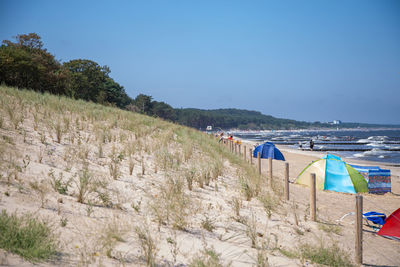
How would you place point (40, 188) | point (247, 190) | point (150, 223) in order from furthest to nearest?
1. point (247, 190)
2. point (40, 188)
3. point (150, 223)

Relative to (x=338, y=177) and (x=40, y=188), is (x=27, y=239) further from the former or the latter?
(x=338, y=177)

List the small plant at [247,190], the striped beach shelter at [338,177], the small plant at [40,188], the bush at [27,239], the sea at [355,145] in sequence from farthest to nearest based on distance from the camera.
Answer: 1. the sea at [355,145]
2. the striped beach shelter at [338,177]
3. the small plant at [247,190]
4. the small plant at [40,188]
5. the bush at [27,239]

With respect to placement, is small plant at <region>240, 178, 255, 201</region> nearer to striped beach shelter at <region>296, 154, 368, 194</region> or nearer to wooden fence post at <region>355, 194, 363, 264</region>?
wooden fence post at <region>355, 194, 363, 264</region>

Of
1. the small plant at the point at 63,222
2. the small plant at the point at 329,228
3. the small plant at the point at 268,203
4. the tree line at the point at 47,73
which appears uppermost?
the tree line at the point at 47,73

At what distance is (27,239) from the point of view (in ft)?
8.31

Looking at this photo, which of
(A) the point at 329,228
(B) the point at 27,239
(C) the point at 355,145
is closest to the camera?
(B) the point at 27,239

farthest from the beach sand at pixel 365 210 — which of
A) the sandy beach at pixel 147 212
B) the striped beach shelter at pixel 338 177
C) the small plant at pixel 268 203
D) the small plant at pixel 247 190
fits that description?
the small plant at pixel 247 190

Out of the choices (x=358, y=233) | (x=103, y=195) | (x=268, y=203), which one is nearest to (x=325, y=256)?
(x=358, y=233)

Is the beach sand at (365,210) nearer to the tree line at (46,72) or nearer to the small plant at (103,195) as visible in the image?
the small plant at (103,195)

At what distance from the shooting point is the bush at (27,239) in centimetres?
240

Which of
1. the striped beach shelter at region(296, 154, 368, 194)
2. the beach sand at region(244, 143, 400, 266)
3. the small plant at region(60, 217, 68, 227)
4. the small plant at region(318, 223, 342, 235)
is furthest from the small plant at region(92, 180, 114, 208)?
the striped beach shelter at region(296, 154, 368, 194)

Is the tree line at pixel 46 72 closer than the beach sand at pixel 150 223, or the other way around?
the beach sand at pixel 150 223

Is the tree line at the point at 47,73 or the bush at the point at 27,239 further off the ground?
the tree line at the point at 47,73

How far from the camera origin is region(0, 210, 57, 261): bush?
2400 mm
